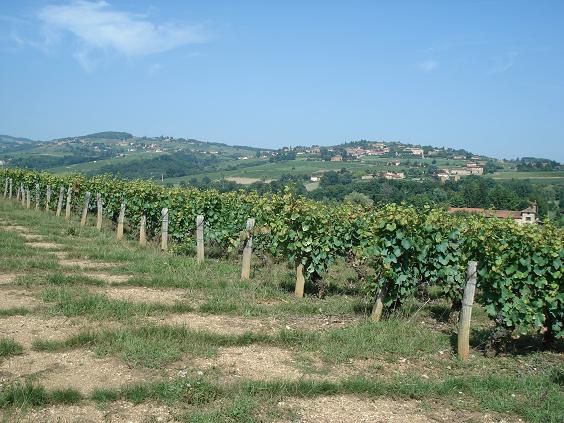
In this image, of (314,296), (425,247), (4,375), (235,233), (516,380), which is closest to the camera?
(4,375)

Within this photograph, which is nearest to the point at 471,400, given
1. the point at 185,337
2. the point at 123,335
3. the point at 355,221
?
the point at 185,337

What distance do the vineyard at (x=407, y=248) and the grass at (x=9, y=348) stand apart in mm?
4963

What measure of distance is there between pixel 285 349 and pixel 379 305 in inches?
→ 80.1

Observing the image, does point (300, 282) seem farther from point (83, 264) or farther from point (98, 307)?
point (83, 264)

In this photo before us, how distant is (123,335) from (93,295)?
7.30 feet

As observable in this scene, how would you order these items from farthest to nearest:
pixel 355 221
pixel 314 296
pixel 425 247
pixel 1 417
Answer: pixel 355 221 < pixel 314 296 < pixel 425 247 < pixel 1 417

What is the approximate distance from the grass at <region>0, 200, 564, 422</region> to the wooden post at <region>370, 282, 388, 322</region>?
0.18 meters

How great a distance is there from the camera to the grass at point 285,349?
16.1ft

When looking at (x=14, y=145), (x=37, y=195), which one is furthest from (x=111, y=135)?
(x=37, y=195)

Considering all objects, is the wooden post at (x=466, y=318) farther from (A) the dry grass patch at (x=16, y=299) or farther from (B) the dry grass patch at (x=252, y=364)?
(A) the dry grass patch at (x=16, y=299)

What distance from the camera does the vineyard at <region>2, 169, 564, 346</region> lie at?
675 centimetres

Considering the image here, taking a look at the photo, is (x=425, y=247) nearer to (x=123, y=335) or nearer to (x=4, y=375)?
(x=123, y=335)

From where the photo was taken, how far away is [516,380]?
18.9 feet

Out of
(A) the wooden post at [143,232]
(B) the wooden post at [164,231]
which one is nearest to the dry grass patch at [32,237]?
(A) the wooden post at [143,232]
